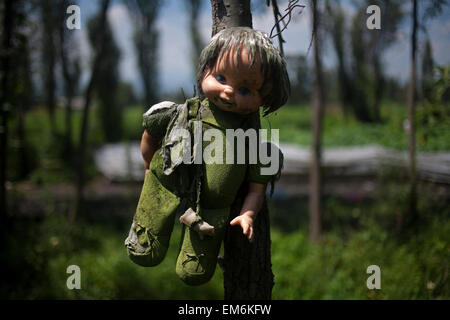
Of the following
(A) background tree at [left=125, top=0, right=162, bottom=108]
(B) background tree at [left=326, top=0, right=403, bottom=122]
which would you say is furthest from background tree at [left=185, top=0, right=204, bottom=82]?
(B) background tree at [left=326, top=0, right=403, bottom=122]

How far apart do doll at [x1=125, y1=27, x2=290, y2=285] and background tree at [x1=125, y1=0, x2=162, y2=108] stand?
262 centimetres

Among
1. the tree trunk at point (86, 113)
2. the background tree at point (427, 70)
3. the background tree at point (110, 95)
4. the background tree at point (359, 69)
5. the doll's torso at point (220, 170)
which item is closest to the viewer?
the doll's torso at point (220, 170)

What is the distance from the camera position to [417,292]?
245 centimetres

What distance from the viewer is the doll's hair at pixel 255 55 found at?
1272 mm

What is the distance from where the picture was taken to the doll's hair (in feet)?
4.17

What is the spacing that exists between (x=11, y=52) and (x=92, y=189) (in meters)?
3.23

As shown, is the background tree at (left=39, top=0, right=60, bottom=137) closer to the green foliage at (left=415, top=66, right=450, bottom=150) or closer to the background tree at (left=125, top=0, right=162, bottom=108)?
the background tree at (left=125, top=0, right=162, bottom=108)

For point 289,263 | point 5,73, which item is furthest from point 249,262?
point 5,73

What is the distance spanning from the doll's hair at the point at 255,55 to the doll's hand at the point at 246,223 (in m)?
0.41

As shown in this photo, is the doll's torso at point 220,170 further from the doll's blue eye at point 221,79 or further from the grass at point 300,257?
the grass at point 300,257

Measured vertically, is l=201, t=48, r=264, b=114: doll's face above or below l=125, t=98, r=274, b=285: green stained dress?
above

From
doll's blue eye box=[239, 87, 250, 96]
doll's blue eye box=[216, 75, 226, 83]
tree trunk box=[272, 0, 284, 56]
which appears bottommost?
doll's blue eye box=[239, 87, 250, 96]

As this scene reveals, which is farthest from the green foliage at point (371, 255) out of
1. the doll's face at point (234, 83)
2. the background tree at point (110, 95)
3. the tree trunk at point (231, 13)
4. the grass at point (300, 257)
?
the background tree at point (110, 95)
